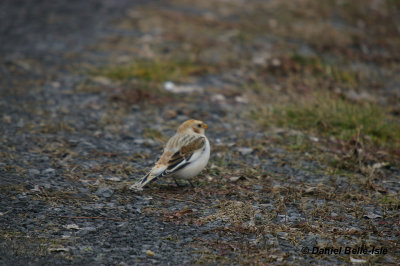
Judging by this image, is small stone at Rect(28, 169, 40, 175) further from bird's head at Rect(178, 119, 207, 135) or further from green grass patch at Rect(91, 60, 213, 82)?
green grass patch at Rect(91, 60, 213, 82)

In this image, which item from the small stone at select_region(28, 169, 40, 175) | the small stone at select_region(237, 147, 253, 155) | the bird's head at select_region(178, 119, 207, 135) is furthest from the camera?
the small stone at select_region(237, 147, 253, 155)

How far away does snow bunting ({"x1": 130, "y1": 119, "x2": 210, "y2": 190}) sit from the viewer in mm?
5562

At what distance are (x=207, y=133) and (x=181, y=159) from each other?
7.37ft

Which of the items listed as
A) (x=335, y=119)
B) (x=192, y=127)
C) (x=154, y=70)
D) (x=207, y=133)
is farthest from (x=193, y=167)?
(x=154, y=70)

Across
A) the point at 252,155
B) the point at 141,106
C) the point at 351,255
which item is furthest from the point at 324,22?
the point at 351,255

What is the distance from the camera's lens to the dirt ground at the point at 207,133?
4.68 meters

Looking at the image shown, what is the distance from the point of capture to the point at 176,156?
227 inches

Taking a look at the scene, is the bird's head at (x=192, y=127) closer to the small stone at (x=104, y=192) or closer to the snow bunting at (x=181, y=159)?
the snow bunting at (x=181, y=159)

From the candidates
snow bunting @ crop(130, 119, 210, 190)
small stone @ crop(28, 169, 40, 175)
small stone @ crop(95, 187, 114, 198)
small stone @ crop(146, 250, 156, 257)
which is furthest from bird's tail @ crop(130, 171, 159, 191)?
small stone @ crop(28, 169, 40, 175)

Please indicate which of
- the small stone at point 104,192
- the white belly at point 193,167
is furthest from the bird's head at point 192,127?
the small stone at point 104,192

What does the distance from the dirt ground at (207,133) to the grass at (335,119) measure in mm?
30

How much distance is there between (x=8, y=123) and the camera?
7586 millimetres

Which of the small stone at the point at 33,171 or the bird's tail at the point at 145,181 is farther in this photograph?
the small stone at the point at 33,171

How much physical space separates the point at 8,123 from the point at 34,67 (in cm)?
290
